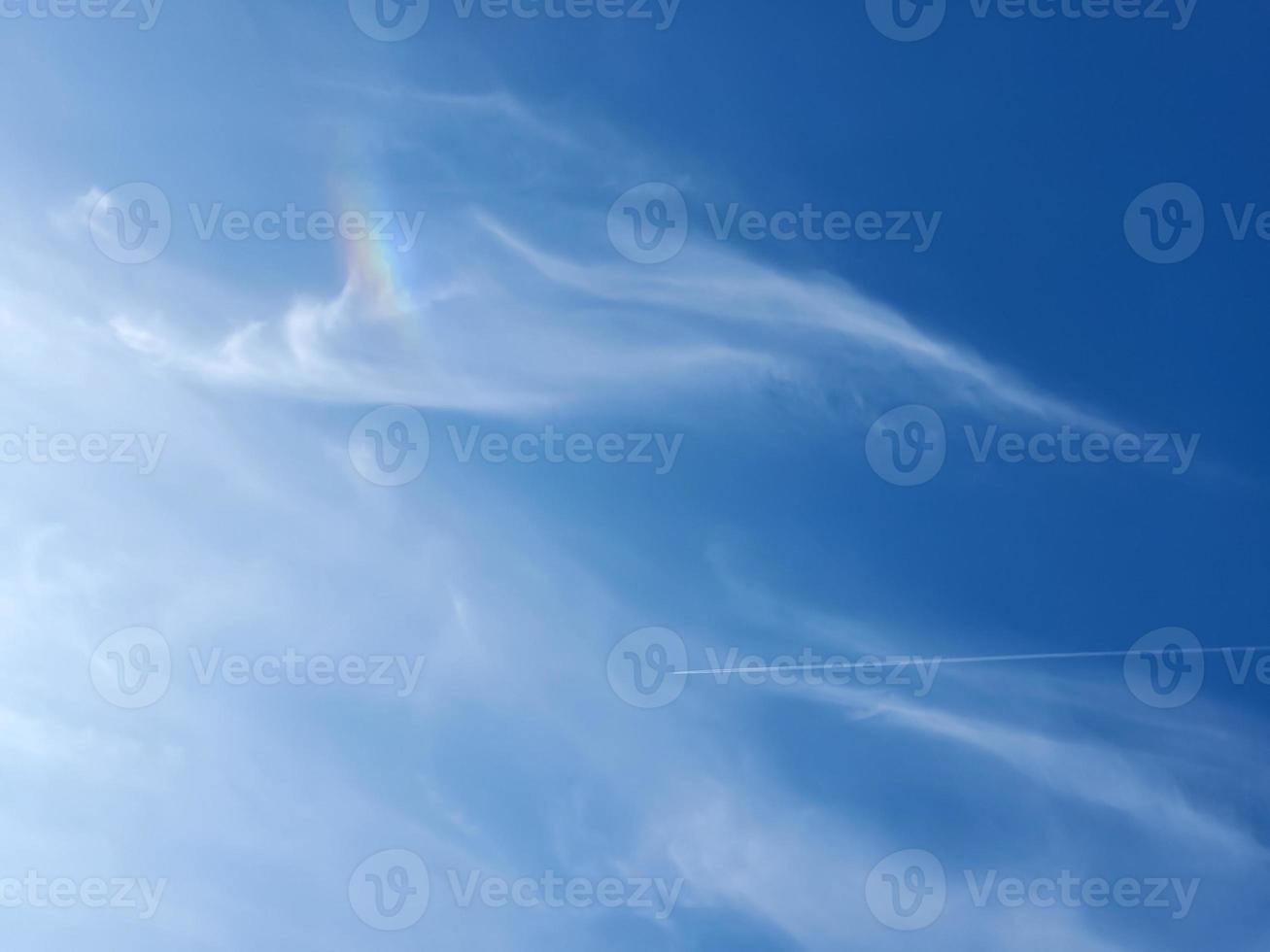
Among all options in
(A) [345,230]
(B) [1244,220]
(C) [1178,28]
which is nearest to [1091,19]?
(C) [1178,28]

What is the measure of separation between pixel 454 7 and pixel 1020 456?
10.5 m

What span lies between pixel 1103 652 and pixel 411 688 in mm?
10250

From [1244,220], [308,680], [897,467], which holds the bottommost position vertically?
[308,680]

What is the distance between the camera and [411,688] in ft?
61.5

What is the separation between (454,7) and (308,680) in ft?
32.8

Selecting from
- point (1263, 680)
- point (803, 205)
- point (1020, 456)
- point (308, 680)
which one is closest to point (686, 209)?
point (803, 205)

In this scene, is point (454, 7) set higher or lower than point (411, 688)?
higher

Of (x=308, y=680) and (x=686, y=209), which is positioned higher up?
(x=686, y=209)

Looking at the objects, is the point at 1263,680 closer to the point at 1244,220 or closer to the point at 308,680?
the point at 1244,220

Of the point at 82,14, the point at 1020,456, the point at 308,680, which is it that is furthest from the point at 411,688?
the point at 82,14

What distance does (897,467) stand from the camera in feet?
61.6

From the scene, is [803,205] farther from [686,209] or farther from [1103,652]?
[1103,652]

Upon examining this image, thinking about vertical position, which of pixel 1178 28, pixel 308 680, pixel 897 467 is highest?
pixel 1178 28

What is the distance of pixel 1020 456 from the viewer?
61.0 ft
